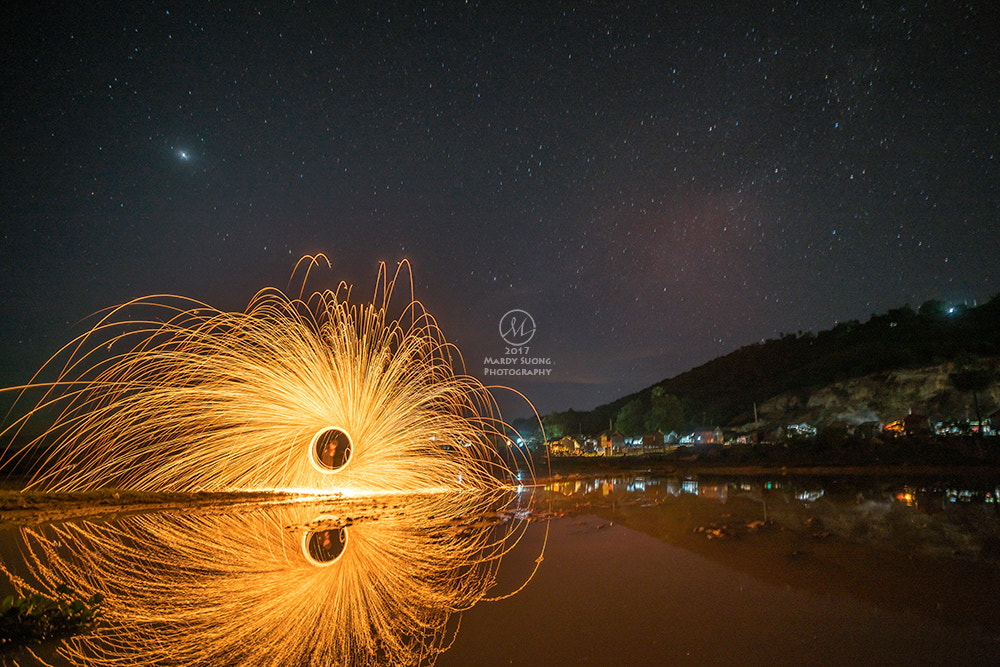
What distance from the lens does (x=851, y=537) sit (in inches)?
288

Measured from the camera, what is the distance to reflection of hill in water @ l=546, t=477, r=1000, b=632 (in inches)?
187

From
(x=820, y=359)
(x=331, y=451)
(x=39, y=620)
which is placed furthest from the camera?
(x=820, y=359)

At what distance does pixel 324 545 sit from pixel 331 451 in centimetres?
722

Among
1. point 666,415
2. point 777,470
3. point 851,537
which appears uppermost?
point 666,415

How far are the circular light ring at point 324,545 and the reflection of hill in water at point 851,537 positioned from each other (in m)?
5.07

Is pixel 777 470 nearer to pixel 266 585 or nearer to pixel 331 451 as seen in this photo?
pixel 331 451

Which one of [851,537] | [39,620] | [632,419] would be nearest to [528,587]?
[39,620]

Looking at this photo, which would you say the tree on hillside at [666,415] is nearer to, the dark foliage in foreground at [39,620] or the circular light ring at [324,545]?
the circular light ring at [324,545]

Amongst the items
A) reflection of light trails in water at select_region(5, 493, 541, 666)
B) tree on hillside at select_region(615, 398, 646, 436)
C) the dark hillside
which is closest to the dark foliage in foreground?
reflection of light trails in water at select_region(5, 493, 541, 666)

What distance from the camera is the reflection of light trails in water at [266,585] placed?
3447 millimetres

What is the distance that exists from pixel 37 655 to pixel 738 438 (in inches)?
2502

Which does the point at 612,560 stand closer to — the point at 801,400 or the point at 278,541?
the point at 278,541

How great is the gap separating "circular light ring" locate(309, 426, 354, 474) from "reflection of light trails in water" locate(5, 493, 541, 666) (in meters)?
4.28

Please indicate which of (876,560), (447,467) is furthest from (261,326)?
(876,560)
